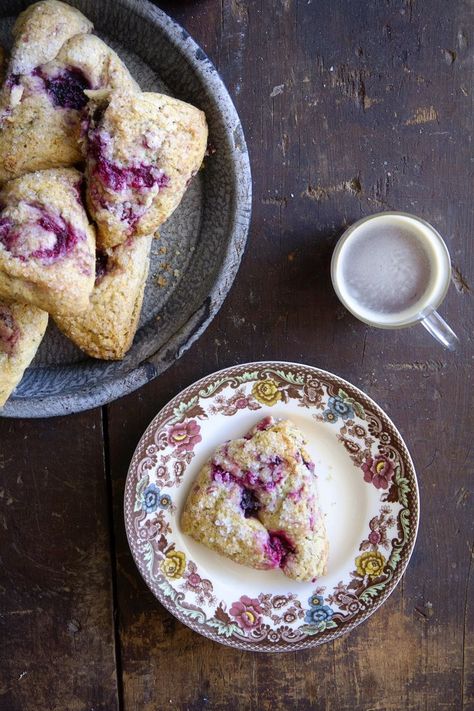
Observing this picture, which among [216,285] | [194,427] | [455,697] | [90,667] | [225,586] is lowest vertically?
[455,697]

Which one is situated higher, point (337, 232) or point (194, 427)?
point (337, 232)

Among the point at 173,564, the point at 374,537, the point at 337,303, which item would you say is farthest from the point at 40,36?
the point at 374,537

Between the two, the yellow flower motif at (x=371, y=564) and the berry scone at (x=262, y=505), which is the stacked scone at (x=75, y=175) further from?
the yellow flower motif at (x=371, y=564)

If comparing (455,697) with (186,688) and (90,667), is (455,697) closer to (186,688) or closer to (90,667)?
(186,688)

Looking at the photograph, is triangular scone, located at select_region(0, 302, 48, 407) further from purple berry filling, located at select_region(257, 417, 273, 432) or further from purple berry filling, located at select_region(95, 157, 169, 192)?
purple berry filling, located at select_region(257, 417, 273, 432)

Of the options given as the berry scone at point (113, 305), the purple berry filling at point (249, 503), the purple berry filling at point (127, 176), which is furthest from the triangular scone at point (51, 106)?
the purple berry filling at point (249, 503)

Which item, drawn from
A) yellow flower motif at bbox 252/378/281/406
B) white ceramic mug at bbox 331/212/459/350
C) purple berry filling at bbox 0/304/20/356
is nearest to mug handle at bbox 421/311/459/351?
white ceramic mug at bbox 331/212/459/350

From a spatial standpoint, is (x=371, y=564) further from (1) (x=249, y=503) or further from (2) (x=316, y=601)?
(1) (x=249, y=503)

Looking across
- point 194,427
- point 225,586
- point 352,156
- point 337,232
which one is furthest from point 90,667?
point 352,156
